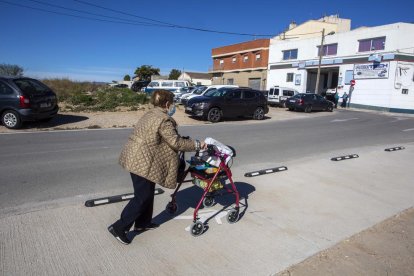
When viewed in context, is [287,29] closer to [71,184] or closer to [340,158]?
[340,158]

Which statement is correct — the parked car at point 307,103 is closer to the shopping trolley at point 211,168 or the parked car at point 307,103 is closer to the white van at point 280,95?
the white van at point 280,95

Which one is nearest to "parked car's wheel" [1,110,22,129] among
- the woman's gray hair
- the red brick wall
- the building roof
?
the woman's gray hair

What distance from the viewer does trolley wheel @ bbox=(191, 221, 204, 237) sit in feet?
12.3

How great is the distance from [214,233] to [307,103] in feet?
74.9

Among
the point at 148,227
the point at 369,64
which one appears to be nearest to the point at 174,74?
the point at 369,64

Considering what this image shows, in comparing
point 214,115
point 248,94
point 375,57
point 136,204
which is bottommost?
point 214,115

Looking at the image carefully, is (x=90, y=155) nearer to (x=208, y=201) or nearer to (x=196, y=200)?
(x=196, y=200)

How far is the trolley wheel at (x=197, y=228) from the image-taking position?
3.76 m

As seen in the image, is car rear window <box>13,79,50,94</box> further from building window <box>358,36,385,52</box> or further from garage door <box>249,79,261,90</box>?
garage door <box>249,79,261,90</box>

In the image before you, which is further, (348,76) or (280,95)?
(348,76)

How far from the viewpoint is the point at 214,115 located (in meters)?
16.3

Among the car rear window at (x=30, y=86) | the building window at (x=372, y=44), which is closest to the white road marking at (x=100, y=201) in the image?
the car rear window at (x=30, y=86)

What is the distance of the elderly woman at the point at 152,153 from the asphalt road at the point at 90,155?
180cm

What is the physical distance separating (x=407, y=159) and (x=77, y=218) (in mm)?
8071
